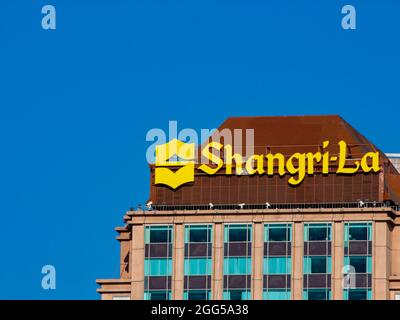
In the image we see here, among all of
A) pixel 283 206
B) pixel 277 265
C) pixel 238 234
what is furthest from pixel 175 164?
pixel 277 265

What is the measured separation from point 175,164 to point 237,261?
11449mm

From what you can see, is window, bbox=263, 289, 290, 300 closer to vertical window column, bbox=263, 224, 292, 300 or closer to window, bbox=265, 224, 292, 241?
vertical window column, bbox=263, 224, 292, 300

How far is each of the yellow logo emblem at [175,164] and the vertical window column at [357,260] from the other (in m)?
16.1

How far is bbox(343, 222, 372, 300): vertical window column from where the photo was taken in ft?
488

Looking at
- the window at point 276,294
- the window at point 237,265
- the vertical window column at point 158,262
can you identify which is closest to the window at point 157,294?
the vertical window column at point 158,262

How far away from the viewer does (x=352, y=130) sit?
16288 centimetres

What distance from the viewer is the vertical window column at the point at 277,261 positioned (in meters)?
150

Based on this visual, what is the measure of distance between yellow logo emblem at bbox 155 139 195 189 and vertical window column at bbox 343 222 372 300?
1607cm

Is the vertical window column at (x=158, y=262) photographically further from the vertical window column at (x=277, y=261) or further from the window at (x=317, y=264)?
the window at (x=317, y=264)

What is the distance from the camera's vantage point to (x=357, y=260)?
14950 centimetres

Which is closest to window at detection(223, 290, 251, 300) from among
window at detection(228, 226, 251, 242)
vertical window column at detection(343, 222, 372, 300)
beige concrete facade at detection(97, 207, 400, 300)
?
beige concrete facade at detection(97, 207, 400, 300)

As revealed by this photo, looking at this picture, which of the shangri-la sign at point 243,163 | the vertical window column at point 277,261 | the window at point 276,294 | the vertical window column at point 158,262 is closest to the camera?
the window at point 276,294
